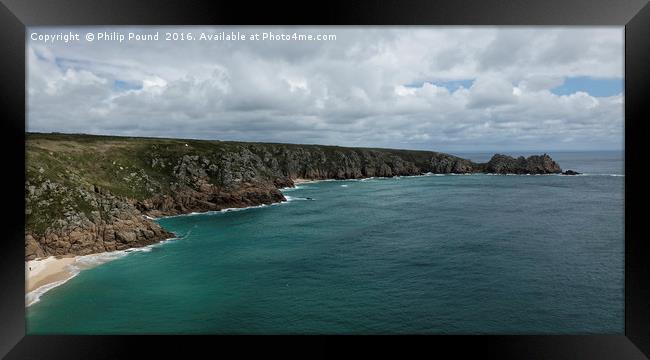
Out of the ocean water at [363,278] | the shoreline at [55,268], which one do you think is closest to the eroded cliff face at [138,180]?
the shoreline at [55,268]

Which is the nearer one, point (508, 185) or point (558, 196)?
point (558, 196)

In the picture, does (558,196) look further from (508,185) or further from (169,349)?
(169,349)

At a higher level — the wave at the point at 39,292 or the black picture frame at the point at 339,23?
the black picture frame at the point at 339,23

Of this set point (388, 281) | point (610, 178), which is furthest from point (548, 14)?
point (610, 178)

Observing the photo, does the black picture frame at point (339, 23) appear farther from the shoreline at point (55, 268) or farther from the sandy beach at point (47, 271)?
the sandy beach at point (47, 271)

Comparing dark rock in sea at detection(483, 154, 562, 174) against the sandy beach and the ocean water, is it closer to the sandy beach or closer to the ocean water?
the ocean water

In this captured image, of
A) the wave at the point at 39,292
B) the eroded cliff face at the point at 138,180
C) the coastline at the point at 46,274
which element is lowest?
the wave at the point at 39,292

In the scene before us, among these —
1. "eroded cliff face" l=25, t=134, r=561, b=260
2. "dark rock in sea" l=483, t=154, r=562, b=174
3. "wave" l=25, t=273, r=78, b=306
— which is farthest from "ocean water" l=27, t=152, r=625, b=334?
"dark rock in sea" l=483, t=154, r=562, b=174
